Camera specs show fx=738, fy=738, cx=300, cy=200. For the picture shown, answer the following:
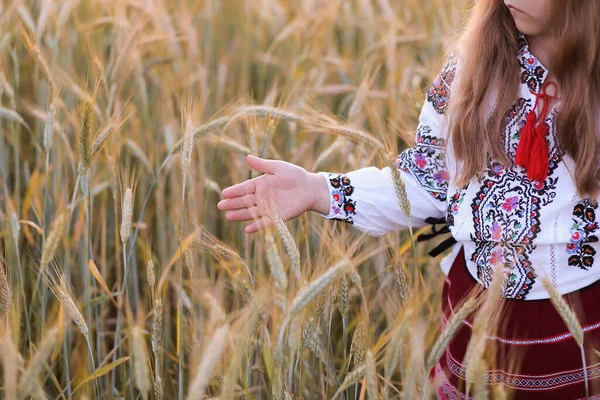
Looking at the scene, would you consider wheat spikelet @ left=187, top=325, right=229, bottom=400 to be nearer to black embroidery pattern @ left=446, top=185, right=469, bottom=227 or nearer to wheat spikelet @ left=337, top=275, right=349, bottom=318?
wheat spikelet @ left=337, top=275, right=349, bottom=318

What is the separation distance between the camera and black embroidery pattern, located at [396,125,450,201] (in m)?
1.18

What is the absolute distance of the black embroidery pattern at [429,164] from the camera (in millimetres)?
1184

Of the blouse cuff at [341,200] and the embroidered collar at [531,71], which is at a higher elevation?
the embroidered collar at [531,71]

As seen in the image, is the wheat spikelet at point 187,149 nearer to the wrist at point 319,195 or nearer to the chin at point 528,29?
the wrist at point 319,195

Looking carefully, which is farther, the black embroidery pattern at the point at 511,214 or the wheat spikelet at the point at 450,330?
the black embroidery pattern at the point at 511,214

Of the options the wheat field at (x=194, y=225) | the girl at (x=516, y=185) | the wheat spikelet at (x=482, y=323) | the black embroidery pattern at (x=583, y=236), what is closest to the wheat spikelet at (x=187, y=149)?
the wheat field at (x=194, y=225)

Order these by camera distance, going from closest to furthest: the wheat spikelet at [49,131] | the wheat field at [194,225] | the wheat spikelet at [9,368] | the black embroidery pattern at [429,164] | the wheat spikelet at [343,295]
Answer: the wheat spikelet at [9,368]
the wheat field at [194,225]
the wheat spikelet at [343,295]
the wheat spikelet at [49,131]
the black embroidery pattern at [429,164]

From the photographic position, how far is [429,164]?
119 centimetres

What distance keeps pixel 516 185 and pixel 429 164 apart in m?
0.16

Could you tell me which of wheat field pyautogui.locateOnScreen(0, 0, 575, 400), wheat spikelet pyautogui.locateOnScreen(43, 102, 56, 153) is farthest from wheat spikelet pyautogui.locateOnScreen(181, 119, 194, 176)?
wheat spikelet pyautogui.locateOnScreen(43, 102, 56, 153)

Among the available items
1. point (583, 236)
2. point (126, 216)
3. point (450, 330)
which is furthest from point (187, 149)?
point (583, 236)

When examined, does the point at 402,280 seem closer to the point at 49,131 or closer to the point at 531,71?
the point at 531,71

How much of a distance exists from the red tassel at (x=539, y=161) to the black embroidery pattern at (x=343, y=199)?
10.9 inches

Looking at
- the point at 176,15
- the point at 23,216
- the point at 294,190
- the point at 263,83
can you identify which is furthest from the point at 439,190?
the point at 176,15
